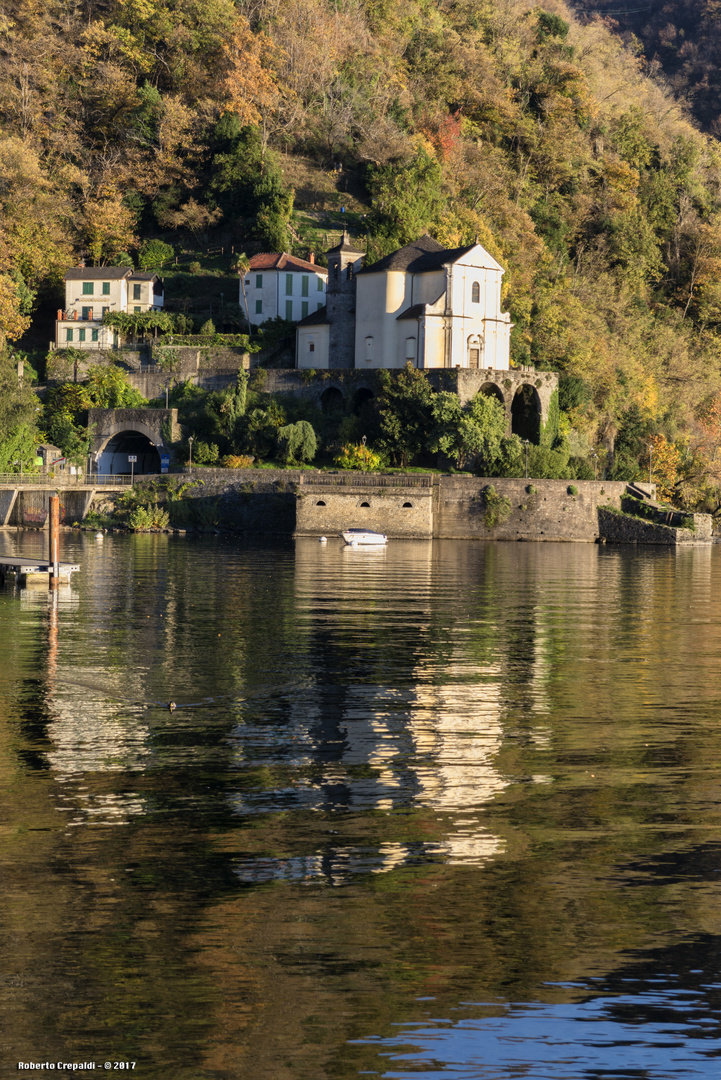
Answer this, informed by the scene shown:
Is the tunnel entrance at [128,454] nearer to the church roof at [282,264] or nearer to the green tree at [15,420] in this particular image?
the green tree at [15,420]

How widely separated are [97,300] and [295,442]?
78.7ft

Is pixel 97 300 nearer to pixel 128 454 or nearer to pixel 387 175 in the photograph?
pixel 128 454

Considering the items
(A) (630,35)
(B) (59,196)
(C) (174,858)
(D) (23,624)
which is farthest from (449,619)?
(A) (630,35)

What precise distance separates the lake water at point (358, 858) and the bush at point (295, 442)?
48.1 meters

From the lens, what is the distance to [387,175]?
322 feet

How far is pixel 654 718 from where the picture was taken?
21.3 m

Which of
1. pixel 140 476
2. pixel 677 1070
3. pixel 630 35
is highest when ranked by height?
pixel 630 35

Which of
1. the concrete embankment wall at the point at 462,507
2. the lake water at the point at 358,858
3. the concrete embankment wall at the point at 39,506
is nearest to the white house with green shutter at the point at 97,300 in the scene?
the concrete embankment wall at the point at 39,506

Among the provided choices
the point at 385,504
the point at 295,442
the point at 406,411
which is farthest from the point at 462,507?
the point at 295,442

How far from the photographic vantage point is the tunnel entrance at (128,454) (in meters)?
83.1

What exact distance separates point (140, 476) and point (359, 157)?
47.4 meters

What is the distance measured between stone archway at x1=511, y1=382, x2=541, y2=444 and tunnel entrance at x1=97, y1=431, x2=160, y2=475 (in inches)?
970

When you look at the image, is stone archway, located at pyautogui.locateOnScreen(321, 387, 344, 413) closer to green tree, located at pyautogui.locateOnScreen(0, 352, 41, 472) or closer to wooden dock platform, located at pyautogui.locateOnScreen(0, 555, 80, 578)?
green tree, located at pyautogui.locateOnScreen(0, 352, 41, 472)

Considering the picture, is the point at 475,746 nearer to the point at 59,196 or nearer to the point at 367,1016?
the point at 367,1016
